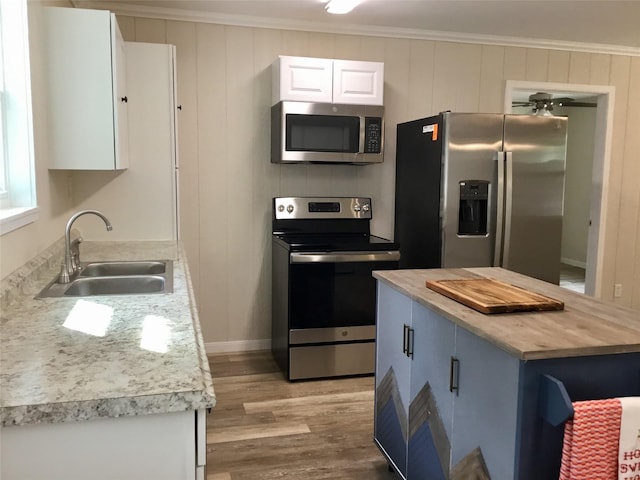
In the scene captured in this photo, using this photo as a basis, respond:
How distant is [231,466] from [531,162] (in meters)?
2.57

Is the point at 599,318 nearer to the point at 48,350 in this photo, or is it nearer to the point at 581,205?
the point at 48,350

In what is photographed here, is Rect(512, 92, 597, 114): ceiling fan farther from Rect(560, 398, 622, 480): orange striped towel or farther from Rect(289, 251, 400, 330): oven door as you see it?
Rect(560, 398, 622, 480): orange striped towel

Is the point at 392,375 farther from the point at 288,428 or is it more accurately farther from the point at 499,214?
the point at 499,214

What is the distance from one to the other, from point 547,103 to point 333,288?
4571 millimetres

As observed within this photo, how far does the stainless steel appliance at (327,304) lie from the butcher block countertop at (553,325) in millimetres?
1420

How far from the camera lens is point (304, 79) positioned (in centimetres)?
373

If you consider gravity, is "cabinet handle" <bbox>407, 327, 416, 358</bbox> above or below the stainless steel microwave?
below

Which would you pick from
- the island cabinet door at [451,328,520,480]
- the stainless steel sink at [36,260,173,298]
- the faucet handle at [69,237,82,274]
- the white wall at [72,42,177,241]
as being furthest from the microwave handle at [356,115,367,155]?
the island cabinet door at [451,328,520,480]

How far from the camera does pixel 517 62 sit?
4.43 m

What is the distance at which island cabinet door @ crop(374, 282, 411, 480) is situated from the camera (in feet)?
7.17

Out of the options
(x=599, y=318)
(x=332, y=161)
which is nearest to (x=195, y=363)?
(x=599, y=318)

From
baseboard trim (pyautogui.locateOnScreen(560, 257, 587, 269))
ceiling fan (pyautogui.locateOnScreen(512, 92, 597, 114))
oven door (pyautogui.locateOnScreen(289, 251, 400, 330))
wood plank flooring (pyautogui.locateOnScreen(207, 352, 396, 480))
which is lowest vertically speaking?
wood plank flooring (pyautogui.locateOnScreen(207, 352, 396, 480))

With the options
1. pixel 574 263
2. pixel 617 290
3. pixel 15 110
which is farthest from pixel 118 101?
pixel 574 263

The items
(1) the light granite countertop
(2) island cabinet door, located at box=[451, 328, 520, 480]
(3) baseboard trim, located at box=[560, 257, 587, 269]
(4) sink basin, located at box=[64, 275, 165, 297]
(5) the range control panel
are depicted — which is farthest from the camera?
(3) baseboard trim, located at box=[560, 257, 587, 269]
